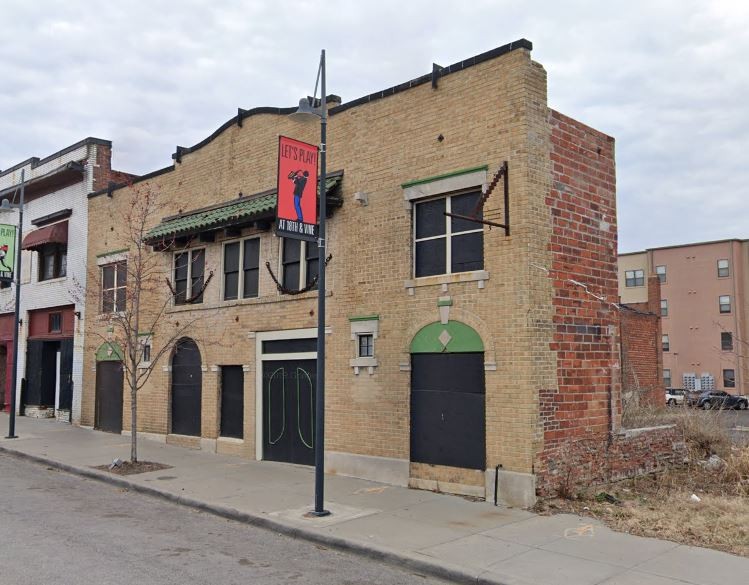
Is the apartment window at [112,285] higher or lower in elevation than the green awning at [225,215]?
lower

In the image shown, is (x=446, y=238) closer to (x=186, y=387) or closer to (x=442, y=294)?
(x=442, y=294)

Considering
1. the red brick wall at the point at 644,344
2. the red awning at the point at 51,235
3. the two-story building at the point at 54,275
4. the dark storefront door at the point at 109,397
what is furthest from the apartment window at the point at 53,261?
the red brick wall at the point at 644,344

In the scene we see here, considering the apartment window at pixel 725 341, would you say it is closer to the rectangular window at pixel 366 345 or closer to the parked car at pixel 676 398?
the parked car at pixel 676 398

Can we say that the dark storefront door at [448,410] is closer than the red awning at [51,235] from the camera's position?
Yes

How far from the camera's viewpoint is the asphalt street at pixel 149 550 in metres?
7.46

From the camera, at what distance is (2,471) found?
581 inches

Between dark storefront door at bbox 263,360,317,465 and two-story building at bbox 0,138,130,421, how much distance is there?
9189 mm

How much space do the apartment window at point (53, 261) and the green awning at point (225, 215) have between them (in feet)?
23.5

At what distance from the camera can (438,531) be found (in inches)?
366

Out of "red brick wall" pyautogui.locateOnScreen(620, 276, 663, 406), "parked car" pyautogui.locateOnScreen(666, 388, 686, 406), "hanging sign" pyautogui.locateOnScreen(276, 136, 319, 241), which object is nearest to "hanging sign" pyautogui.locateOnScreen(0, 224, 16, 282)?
"hanging sign" pyautogui.locateOnScreen(276, 136, 319, 241)

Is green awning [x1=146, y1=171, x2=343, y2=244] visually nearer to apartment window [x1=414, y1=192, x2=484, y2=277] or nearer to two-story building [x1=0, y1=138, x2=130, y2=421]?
apartment window [x1=414, y1=192, x2=484, y2=277]

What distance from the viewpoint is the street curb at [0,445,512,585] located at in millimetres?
7574

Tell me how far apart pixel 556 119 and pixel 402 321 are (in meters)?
4.37

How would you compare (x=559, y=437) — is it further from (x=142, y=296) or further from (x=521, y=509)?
(x=142, y=296)
